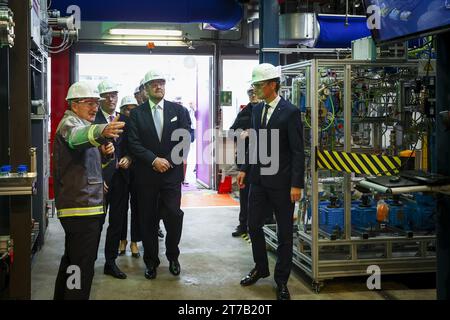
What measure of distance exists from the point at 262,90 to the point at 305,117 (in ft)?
1.90

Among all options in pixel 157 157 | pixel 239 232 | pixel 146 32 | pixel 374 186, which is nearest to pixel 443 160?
pixel 374 186

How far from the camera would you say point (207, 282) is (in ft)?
16.0

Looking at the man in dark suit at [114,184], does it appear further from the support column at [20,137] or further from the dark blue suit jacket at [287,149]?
the dark blue suit jacket at [287,149]

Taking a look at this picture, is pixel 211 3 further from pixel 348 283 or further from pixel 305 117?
pixel 348 283

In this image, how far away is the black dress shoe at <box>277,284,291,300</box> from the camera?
435cm

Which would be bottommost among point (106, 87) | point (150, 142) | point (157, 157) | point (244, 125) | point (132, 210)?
point (132, 210)

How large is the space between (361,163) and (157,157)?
178 centimetres

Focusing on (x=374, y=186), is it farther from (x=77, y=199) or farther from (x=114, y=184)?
(x=114, y=184)

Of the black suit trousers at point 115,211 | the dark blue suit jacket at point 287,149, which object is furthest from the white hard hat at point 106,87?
the dark blue suit jacket at point 287,149

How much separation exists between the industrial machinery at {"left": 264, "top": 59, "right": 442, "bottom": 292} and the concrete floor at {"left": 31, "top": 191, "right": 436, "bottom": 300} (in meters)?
0.16

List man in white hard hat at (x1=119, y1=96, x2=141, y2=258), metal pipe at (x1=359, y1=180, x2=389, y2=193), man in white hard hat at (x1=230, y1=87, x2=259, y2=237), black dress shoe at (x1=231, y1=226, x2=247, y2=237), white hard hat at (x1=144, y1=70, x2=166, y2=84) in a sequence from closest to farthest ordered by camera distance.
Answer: metal pipe at (x1=359, y1=180, x2=389, y2=193), white hard hat at (x1=144, y1=70, x2=166, y2=84), man in white hard hat at (x1=119, y1=96, x2=141, y2=258), man in white hard hat at (x1=230, y1=87, x2=259, y2=237), black dress shoe at (x1=231, y1=226, x2=247, y2=237)

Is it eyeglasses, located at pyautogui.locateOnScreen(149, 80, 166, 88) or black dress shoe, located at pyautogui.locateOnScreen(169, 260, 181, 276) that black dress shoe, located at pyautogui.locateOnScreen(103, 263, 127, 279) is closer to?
black dress shoe, located at pyautogui.locateOnScreen(169, 260, 181, 276)

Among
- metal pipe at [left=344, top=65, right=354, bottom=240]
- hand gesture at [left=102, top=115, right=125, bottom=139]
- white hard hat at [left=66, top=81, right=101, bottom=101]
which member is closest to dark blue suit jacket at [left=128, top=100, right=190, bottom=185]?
white hard hat at [left=66, top=81, right=101, bottom=101]

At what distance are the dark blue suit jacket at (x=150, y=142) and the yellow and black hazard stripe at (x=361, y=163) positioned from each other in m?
1.39
